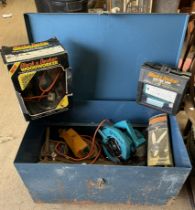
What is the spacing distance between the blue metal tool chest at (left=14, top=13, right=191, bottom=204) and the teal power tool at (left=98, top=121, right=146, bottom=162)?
0.35 ft

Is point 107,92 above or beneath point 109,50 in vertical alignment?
beneath

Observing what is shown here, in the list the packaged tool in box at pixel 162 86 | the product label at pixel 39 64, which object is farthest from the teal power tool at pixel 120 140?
the product label at pixel 39 64

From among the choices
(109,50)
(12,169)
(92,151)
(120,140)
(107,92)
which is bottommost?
(12,169)

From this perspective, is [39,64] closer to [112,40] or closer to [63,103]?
[63,103]

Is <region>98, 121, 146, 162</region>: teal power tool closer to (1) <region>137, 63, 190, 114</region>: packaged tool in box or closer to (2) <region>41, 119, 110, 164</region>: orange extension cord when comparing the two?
(2) <region>41, 119, 110, 164</region>: orange extension cord

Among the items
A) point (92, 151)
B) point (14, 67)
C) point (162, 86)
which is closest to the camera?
point (14, 67)

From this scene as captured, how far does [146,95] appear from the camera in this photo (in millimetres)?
1100

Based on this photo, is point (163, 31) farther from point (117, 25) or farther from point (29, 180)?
point (29, 180)

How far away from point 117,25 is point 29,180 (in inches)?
30.3

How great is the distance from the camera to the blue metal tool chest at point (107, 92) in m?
0.91

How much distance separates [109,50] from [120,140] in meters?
0.44

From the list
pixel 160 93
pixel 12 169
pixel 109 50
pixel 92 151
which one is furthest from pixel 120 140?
pixel 12 169

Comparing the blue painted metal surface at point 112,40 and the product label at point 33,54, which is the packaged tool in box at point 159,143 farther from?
the product label at point 33,54

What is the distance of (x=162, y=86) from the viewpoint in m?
1.02
